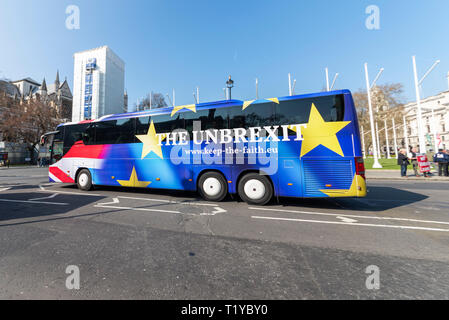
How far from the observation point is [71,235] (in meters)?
3.69

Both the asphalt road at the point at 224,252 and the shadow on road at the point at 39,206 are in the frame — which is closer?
the asphalt road at the point at 224,252

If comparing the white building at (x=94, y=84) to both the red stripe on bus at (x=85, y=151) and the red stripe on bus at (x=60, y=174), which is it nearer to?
the red stripe on bus at (x=60, y=174)

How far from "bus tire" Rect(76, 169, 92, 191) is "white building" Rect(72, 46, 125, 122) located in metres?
46.6

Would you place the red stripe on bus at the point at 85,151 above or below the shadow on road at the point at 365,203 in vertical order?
above

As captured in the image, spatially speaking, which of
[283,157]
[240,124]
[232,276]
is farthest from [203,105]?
[232,276]

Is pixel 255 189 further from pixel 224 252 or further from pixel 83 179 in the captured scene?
pixel 83 179

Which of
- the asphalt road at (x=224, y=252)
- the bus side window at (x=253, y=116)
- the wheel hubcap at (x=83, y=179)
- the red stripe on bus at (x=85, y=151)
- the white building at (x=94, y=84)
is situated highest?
the white building at (x=94, y=84)

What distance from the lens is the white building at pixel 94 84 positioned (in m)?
47.5

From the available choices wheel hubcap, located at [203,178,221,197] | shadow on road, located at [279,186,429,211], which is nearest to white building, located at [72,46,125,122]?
wheel hubcap, located at [203,178,221,197]

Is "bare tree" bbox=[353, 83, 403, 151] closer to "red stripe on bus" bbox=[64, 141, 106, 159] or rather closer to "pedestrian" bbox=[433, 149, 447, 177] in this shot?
"pedestrian" bbox=[433, 149, 447, 177]

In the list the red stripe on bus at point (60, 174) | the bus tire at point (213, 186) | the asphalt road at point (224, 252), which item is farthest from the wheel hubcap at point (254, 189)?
A: the red stripe on bus at point (60, 174)

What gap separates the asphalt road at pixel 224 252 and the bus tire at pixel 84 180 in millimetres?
3203

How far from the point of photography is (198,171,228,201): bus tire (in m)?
6.62
